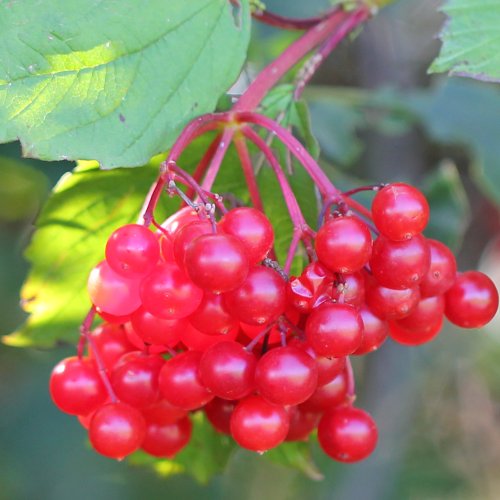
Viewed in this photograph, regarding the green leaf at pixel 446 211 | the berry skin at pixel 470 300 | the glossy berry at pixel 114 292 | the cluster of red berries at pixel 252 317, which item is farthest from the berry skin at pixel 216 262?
the green leaf at pixel 446 211

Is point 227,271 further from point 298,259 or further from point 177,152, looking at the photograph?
point 298,259

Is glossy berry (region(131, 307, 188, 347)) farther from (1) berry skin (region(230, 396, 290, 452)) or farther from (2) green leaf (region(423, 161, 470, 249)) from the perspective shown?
(2) green leaf (region(423, 161, 470, 249))

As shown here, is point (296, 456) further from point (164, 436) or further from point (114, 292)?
point (114, 292)

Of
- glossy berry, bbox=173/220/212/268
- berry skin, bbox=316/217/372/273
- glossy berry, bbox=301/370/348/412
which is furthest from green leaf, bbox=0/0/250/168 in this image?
glossy berry, bbox=301/370/348/412

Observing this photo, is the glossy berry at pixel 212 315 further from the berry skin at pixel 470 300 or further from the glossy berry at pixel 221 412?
the berry skin at pixel 470 300

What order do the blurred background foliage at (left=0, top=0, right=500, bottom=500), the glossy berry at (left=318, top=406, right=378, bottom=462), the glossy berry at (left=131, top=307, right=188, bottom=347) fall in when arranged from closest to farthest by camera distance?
the glossy berry at (left=131, top=307, right=188, bottom=347) < the glossy berry at (left=318, top=406, right=378, bottom=462) < the blurred background foliage at (left=0, top=0, right=500, bottom=500)

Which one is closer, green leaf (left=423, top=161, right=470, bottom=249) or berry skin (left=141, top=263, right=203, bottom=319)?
berry skin (left=141, top=263, right=203, bottom=319)
